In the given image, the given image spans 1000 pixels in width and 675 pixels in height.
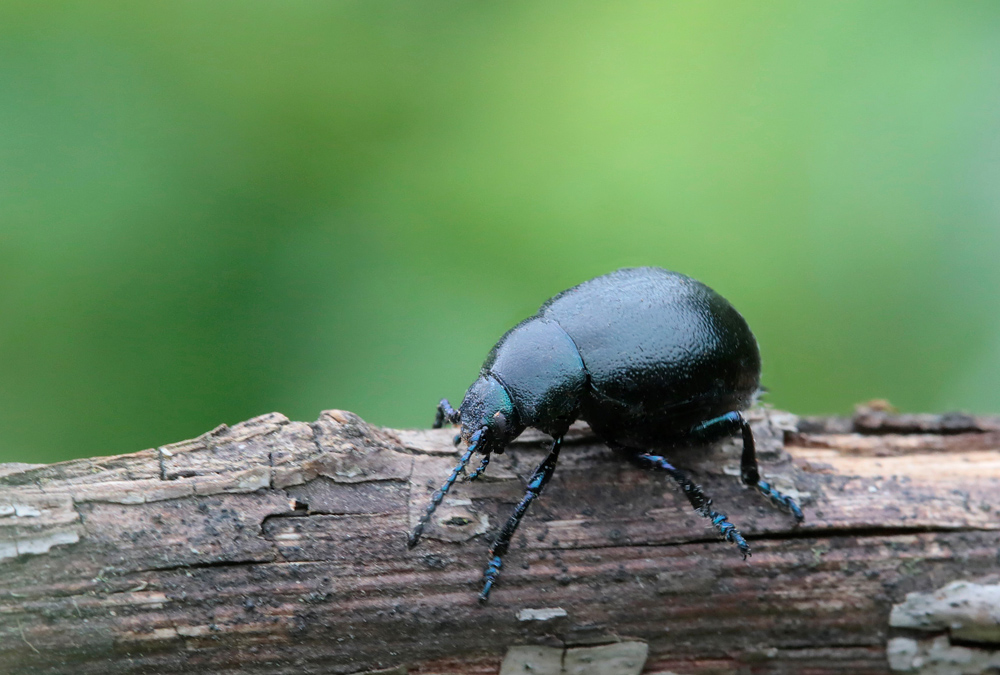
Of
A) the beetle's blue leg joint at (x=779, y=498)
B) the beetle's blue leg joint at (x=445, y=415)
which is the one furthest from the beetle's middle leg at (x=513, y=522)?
the beetle's blue leg joint at (x=779, y=498)

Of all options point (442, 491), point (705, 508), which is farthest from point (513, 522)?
point (705, 508)

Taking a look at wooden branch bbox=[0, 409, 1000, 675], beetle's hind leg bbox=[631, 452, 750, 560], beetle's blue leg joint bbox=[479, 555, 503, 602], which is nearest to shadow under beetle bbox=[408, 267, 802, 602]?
beetle's hind leg bbox=[631, 452, 750, 560]

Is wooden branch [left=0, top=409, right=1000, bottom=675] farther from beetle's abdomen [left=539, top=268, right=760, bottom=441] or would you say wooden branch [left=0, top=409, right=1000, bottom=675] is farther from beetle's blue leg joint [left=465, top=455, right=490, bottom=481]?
beetle's abdomen [left=539, top=268, right=760, bottom=441]

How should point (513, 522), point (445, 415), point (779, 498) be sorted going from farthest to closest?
point (445, 415) → point (779, 498) → point (513, 522)

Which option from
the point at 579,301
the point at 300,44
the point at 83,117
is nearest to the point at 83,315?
the point at 83,117

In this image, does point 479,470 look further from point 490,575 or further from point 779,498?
point 779,498

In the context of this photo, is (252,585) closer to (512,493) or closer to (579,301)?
(512,493)
